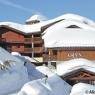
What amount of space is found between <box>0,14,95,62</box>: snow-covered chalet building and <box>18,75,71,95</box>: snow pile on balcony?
33.1 meters

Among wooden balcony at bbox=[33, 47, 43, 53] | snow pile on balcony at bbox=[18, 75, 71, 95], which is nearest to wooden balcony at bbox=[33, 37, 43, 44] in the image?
wooden balcony at bbox=[33, 47, 43, 53]

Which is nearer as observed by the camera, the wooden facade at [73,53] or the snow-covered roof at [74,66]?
the snow-covered roof at [74,66]

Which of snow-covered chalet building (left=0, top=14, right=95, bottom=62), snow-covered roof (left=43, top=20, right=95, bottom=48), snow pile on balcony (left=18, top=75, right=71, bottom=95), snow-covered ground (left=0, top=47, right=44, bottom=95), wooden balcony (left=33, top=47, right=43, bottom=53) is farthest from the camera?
wooden balcony (left=33, top=47, right=43, bottom=53)

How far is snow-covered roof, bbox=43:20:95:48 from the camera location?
45.7 m

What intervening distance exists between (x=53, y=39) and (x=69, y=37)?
212 cm

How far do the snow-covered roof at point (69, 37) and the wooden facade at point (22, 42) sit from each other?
394cm

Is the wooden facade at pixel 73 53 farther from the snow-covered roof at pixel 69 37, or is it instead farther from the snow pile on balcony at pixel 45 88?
the snow pile on balcony at pixel 45 88

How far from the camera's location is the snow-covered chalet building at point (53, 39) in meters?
45.8

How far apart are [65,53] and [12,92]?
116 ft

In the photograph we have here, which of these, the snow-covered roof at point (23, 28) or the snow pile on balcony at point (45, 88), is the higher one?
the snow-covered roof at point (23, 28)

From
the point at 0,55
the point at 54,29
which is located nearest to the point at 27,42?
the point at 54,29

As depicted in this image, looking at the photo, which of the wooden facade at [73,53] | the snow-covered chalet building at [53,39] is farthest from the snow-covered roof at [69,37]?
the wooden facade at [73,53]

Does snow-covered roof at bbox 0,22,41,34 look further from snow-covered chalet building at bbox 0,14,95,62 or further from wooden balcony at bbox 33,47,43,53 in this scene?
wooden balcony at bbox 33,47,43,53

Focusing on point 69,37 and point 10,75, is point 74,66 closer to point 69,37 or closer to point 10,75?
point 10,75
